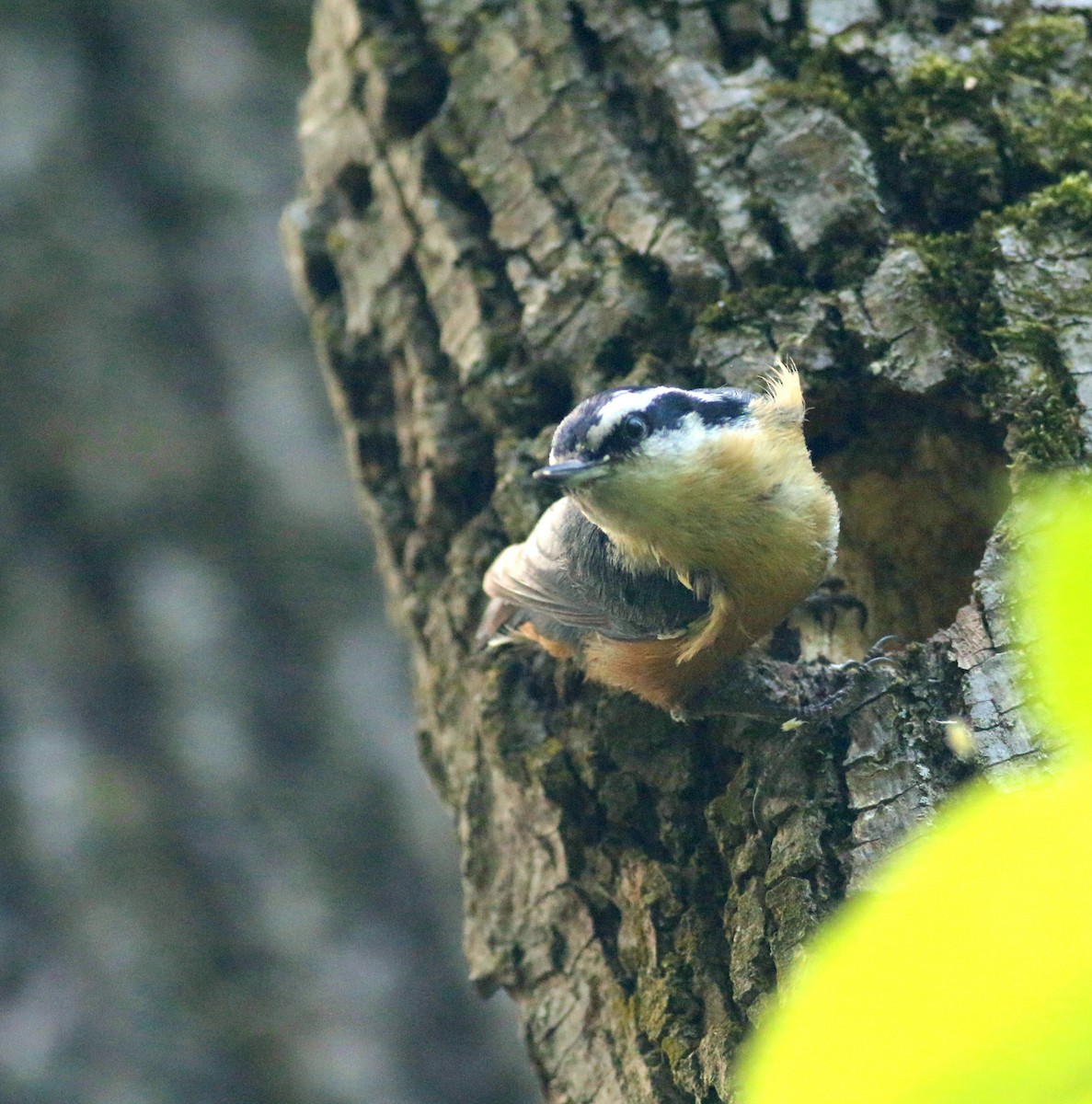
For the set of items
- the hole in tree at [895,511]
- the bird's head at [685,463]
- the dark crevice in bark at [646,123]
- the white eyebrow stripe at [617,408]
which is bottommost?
the hole in tree at [895,511]

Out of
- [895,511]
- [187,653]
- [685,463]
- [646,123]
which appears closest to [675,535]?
[685,463]

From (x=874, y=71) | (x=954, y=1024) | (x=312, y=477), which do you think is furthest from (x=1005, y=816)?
(x=312, y=477)

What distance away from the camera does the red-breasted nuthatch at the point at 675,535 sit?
2.61 meters

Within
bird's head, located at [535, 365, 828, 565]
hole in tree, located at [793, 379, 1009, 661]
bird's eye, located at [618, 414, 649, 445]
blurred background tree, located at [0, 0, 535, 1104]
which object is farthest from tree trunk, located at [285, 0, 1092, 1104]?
blurred background tree, located at [0, 0, 535, 1104]

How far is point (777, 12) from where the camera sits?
113 inches

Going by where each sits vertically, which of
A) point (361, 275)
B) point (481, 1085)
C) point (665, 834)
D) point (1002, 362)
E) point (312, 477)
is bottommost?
point (481, 1085)

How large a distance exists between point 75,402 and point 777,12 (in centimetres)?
329

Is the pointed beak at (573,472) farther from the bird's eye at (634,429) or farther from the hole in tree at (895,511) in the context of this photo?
the hole in tree at (895,511)

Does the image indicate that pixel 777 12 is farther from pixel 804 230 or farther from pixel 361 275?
pixel 361 275

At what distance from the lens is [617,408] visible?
2.56 m

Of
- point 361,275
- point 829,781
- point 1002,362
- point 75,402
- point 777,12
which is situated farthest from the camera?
point 75,402

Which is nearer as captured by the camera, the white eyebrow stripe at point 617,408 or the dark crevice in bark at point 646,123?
the white eyebrow stripe at point 617,408

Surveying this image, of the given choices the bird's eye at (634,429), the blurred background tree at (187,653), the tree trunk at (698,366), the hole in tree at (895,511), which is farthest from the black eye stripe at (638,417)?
the blurred background tree at (187,653)

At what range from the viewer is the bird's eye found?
255cm
